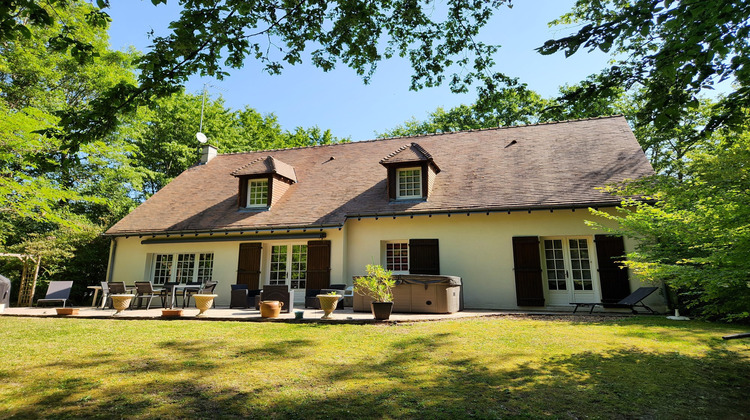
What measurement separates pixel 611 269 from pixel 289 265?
9523mm

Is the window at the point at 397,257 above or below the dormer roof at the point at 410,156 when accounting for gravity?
below

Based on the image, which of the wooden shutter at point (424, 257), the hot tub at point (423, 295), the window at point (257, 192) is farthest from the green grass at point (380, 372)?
the window at point (257, 192)

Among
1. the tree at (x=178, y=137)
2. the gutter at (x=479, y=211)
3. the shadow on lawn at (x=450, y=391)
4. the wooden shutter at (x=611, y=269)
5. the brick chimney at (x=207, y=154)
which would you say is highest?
the tree at (x=178, y=137)

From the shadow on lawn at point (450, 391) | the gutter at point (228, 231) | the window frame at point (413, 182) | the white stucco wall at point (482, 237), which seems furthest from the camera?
the window frame at point (413, 182)

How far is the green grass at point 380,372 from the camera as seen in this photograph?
11.2 feet

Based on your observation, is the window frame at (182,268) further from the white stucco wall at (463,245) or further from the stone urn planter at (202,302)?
the stone urn planter at (202,302)

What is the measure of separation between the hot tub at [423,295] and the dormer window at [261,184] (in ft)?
19.6

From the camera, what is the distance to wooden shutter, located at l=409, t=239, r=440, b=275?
37.9 ft

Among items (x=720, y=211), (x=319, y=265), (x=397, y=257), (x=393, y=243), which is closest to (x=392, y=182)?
(x=393, y=243)

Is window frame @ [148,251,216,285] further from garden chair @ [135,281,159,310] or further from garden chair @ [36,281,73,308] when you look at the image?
garden chair @ [36,281,73,308]

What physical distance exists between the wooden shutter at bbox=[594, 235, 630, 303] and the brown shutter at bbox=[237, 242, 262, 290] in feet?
33.3

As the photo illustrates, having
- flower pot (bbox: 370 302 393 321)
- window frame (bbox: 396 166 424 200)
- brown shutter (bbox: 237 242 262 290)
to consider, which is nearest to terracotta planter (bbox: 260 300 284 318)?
flower pot (bbox: 370 302 393 321)

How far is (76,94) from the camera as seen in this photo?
62.4 feet

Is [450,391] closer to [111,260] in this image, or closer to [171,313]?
[171,313]
